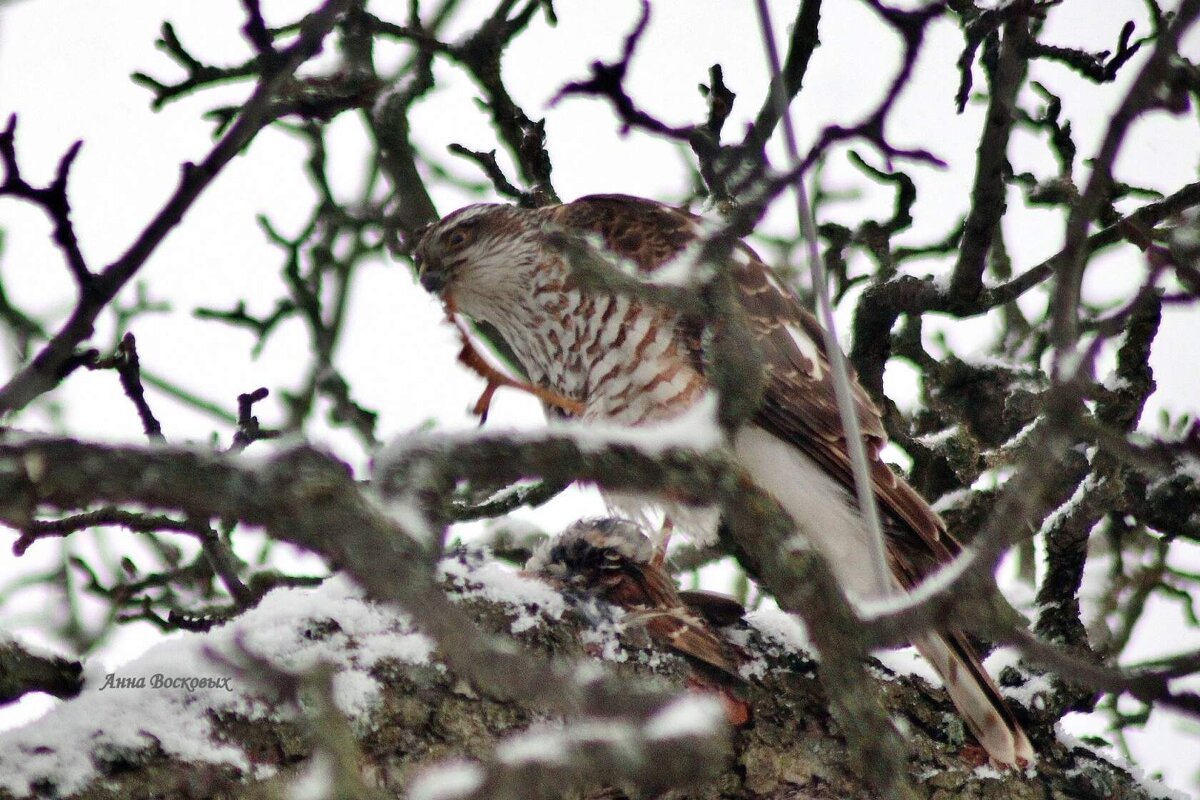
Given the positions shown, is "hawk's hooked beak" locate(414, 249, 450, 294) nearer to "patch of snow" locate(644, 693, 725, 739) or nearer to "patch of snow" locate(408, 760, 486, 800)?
"patch of snow" locate(408, 760, 486, 800)

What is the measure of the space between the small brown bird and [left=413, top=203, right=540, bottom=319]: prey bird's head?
5.54ft

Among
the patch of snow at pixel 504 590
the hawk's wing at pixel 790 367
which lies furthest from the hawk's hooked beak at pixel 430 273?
the patch of snow at pixel 504 590

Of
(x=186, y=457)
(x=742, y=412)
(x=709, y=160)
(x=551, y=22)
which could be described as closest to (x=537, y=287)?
(x=551, y=22)

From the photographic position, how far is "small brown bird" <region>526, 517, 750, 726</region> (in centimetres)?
281

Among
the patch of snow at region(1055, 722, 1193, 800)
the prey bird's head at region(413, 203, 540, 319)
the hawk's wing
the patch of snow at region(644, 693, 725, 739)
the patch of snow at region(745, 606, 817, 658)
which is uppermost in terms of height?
the prey bird's head at region(413, 203, 540, 319)

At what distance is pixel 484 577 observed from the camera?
108 inches

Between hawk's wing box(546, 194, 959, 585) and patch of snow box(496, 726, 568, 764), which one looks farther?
hawk's wing box(546, 194, 959, 585)

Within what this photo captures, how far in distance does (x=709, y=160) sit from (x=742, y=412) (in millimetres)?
844

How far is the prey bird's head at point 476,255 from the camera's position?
500cm

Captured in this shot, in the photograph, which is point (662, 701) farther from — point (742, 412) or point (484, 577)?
point (484, 577)

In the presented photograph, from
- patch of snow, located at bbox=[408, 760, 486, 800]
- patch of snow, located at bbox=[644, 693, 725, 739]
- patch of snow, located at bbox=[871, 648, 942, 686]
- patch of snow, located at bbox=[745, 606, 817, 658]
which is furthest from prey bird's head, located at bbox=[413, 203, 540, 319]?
patch of snow, located at bbox=[644, 693, 725, 739]

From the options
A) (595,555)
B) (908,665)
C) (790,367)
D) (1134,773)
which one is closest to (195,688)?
(595,555)

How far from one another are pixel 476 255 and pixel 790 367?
1.47 metres

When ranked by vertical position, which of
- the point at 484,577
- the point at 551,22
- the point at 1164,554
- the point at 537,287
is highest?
the point at 551,22
